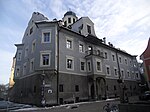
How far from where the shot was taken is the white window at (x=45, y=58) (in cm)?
2162

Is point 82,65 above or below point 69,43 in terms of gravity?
below

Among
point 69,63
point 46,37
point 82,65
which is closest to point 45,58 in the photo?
point 46,37

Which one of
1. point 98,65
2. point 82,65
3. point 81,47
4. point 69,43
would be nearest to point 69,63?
point 82,65

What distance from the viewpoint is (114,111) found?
33.7ft

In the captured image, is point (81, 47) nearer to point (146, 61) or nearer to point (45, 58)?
point (45, 58)

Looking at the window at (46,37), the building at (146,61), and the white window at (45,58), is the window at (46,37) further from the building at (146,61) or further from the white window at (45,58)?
the building at (146,61)

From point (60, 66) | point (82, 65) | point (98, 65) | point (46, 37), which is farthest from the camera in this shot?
point (98, 65)

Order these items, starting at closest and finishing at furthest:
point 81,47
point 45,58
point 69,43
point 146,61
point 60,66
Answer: point 146,61, point 45,58, point 60,66, point 69,43, point 81,47

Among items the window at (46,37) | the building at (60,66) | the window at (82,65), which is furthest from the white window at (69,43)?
the window at (82,65)

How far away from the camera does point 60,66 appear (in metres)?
22.4

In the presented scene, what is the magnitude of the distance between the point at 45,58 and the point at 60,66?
8.99 feet

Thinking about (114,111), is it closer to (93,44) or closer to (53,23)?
(53,23)

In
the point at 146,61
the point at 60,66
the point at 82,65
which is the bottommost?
the point at 60,66

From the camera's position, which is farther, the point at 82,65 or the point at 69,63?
the point at 82,65
